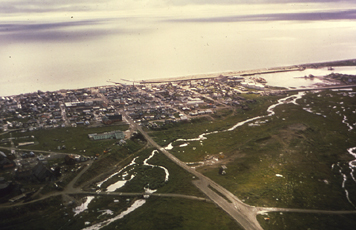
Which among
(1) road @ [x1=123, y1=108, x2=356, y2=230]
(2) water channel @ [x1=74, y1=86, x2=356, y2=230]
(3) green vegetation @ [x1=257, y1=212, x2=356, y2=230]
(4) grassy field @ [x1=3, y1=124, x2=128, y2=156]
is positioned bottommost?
(3) green vegetation @ [x1=257, y1=212, x2=356, y2=230]

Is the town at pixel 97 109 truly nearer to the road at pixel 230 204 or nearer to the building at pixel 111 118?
the building at pixel 111 118

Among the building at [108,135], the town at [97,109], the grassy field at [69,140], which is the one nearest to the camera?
the town at [97,109]

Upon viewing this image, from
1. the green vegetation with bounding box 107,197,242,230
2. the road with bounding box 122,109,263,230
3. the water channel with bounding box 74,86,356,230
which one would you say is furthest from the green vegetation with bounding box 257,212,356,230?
the water channel with bounding box 74,86,356,230

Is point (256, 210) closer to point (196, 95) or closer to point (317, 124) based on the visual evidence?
point (317, 124)

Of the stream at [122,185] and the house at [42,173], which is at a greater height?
the house at [42,173]

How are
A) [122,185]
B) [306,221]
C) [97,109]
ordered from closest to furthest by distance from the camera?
[306,221], [122,185], [97,109]

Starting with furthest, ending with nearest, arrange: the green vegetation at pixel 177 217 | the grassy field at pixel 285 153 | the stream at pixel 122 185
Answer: the grassy field at pixel 285 153 → the stream at pixel 122 185 → the green vegetation at pixel 177 217

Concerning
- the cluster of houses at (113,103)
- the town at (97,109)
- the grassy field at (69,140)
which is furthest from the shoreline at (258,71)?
the grassy field at (69,140)

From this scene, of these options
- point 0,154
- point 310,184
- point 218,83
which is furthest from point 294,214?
point 218,83

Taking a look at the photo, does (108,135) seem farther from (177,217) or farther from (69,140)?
(177,217)

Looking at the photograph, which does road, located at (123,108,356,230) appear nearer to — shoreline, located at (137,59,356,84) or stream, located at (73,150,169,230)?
stream, located at (73,150,169,230)

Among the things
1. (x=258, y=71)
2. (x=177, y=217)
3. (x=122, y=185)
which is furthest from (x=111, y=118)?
(x=258, y=71)

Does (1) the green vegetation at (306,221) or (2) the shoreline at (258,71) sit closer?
(1) the green vegetation at (306,221)
